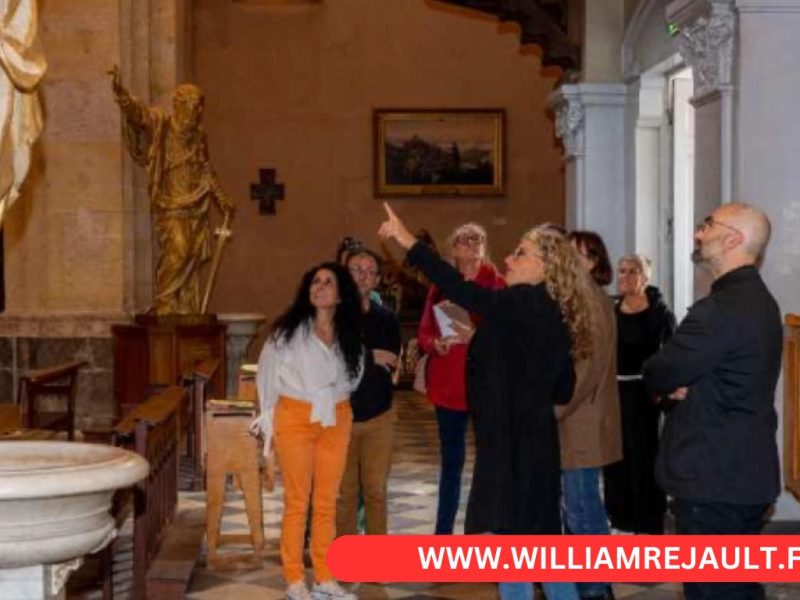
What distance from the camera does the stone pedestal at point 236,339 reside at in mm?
12883

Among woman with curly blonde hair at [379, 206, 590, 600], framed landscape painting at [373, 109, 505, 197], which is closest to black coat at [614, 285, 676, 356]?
woman with curly blonde hair at [379, 206, 590, 600]

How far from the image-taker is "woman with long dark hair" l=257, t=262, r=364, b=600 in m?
6.16

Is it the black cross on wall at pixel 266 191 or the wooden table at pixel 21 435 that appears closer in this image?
the wooden table at pixel 21 435

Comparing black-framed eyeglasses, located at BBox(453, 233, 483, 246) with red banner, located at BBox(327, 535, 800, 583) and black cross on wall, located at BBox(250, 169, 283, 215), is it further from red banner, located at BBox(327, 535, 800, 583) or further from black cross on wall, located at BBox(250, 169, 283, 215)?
black cross on wall, located at BBox(250, 169, 283, 215)

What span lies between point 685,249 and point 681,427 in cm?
714

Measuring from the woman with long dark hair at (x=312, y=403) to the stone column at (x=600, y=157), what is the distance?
19.1 ft

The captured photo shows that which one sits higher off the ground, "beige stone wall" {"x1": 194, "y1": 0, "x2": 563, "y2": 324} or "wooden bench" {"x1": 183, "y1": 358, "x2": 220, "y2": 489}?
"beige stone wall" {"x1": 194, "y1": 0, "x2": 563, "y2": 324}

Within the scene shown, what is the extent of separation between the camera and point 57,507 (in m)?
3.84

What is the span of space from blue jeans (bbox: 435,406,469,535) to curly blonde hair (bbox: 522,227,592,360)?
173 cm

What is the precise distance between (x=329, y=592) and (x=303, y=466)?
23.9 inches

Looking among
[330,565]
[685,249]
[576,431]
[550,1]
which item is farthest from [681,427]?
[550,1]

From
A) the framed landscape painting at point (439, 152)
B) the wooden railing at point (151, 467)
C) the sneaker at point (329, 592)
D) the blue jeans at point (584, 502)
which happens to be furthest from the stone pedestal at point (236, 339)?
the blue jeans at point (584, 502)

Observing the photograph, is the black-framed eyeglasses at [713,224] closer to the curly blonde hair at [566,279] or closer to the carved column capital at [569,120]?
the curly blonde hair at [566,279]

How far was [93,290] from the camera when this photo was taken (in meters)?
12.4
